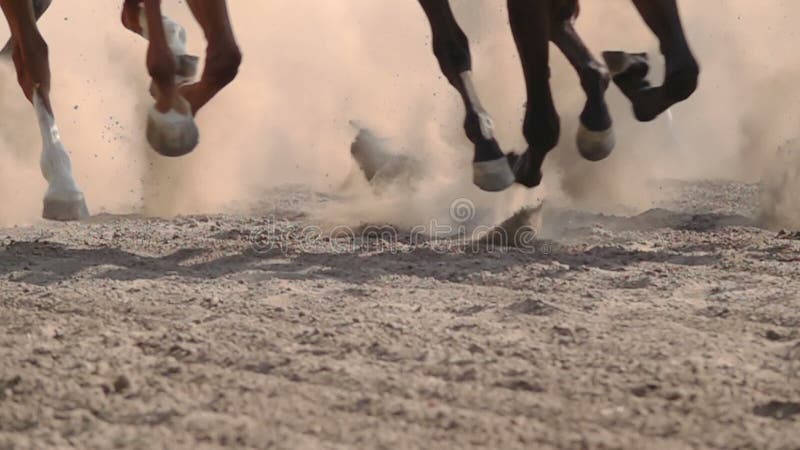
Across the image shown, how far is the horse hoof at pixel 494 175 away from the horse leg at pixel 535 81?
0.14 meters

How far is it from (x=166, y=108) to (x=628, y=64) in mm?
2052

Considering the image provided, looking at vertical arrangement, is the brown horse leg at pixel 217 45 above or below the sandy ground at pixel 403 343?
above

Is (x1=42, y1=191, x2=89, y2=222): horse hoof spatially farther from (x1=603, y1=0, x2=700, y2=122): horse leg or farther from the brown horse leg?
(x1=603, y1=0, x2=700, y2=122): horse leg

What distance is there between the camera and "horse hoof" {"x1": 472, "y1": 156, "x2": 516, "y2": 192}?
580cm

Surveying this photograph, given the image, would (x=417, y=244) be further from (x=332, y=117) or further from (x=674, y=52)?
(x=332, y=117)

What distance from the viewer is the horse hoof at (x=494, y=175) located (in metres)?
5.80

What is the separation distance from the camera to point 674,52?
5676 mm

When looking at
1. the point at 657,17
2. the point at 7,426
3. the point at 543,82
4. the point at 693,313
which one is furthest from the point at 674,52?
the point at 7,426

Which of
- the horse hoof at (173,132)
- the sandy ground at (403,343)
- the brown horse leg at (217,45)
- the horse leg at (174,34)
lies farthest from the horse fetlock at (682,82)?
the horse leg at (174,34)

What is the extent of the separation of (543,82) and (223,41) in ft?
4.50

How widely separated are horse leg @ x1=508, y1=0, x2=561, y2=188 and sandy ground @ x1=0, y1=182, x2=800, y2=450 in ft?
1.24

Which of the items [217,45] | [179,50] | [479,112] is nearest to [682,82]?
[479,112]

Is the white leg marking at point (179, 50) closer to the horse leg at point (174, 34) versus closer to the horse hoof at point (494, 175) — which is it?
the horse leg at point (174, 34)

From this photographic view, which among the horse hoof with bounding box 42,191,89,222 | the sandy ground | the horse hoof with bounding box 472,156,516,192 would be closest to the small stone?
the sandy ground
